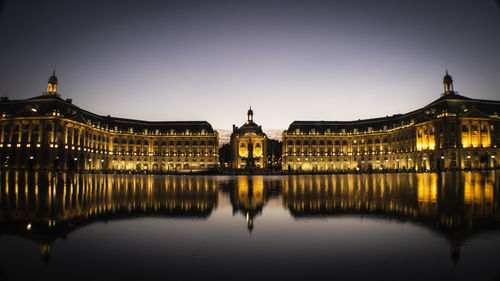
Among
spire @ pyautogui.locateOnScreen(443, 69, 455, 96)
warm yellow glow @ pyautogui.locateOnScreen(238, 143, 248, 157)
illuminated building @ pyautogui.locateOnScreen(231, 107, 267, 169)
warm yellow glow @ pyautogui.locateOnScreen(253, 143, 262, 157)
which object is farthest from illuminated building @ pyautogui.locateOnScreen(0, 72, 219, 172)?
spire @ pyautogui.locateOnScreen(443, 69, 455, 96)

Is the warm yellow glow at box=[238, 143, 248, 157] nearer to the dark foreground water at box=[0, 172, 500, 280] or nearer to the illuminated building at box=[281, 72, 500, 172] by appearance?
the illuminated building at box=[281, 72, 500, 172]

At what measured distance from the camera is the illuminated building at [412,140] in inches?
3066

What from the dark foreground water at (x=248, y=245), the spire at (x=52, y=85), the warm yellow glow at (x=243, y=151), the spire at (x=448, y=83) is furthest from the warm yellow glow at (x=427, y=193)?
the spire at (x=52, y=85)

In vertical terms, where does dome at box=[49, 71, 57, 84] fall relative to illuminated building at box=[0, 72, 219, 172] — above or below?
above

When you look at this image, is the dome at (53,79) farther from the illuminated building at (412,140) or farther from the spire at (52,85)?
the illuminated building at (412,140)

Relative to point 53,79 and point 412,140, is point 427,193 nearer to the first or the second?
point 412,140

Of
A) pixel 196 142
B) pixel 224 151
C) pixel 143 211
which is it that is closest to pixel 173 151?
pixel 196 142

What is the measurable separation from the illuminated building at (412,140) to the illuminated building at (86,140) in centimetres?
3877

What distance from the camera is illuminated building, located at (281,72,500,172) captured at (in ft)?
255

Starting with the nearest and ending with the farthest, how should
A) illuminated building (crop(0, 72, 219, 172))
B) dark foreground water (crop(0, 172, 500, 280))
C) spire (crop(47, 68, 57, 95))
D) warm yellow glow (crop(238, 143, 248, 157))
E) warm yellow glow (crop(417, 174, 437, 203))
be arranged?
1. dark foreground water (crop(0, 172, 500, 280))
2. warm yellow glow (crop(417, 174, 437, 203))
3. illuminated building (crop(0, 72, 219, 172))
4. spire (crop(47, 68, 57, 95))
5. warm yellow glow (crop(238, 143, 248, 157))

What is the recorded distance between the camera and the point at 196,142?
4621 inches

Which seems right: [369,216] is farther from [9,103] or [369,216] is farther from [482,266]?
[9,103]

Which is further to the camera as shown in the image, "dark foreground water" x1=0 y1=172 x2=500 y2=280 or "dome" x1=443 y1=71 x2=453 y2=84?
"dome" x1=443 y1=71 x2=453 y2=84

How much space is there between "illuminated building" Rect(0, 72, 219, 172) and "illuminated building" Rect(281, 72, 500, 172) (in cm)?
3877
